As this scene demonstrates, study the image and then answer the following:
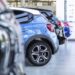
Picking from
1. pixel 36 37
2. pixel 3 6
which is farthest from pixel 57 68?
pixel 3 6

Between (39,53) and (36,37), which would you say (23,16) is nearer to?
(36,37)

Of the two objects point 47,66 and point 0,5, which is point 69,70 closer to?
point 47,66

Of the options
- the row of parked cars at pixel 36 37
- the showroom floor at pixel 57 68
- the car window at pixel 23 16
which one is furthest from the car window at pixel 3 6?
the car window at pixel 23 16

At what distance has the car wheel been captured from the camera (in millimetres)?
8586

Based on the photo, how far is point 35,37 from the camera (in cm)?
873

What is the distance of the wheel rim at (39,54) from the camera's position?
8586mm

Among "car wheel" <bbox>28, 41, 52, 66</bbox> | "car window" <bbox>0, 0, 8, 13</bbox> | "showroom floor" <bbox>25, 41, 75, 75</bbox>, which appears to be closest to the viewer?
"car window" <bbox>0, 0, 8, 13</bbox>

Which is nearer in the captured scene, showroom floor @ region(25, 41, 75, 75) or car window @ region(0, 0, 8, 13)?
car window @ region(0, 0, 8, 13)

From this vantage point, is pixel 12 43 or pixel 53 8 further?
pixel 53 8

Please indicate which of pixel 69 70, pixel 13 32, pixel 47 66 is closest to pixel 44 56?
pixel 47 66

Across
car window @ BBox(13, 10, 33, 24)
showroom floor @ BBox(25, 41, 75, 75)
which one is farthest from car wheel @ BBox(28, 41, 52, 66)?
car window @ BBox(13, 10, 33, 24)

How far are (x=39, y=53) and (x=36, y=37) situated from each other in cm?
43

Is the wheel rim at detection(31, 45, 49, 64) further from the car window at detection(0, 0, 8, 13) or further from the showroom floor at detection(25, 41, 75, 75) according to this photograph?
the car window at detection(0, 0, 8, 13)

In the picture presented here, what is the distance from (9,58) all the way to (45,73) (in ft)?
20.6
